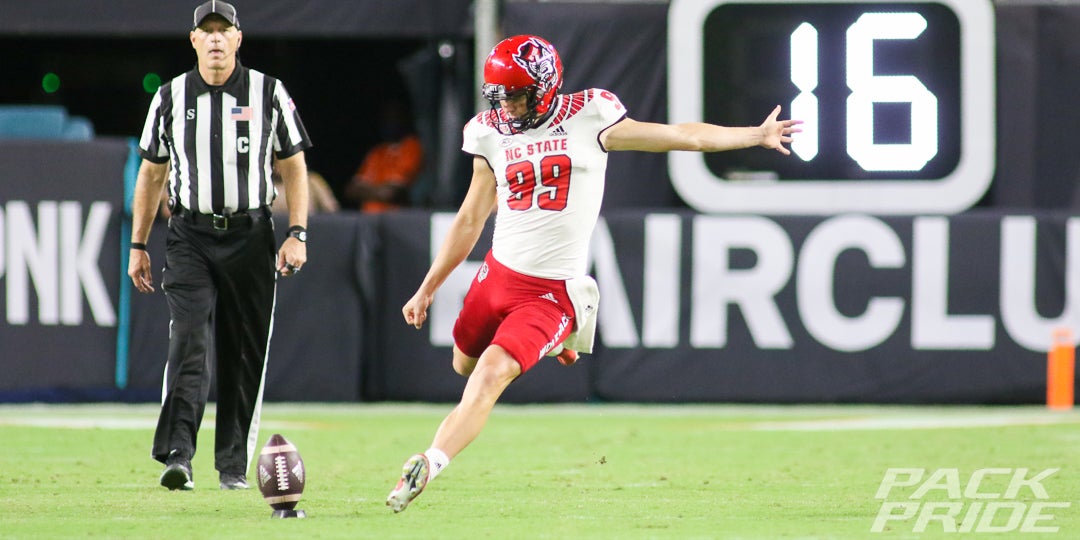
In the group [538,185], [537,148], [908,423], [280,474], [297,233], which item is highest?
[537,148]

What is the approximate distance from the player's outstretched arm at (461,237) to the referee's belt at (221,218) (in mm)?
1013

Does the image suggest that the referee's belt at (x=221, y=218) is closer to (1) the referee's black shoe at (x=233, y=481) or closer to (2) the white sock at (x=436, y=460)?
(1) the referee's black shoe at (x=233, y=481)

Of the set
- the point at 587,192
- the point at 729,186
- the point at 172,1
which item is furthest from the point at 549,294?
the point at 172,1

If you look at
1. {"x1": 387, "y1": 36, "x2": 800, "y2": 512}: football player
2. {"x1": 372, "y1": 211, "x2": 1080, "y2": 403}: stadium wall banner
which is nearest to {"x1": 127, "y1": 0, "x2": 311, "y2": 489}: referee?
{"x1": 387, "y1": 36, "x2": 800, "y2": 512}: football player

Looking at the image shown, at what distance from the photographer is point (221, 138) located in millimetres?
6914

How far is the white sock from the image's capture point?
562cm

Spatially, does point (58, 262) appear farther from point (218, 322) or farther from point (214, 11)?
point (214, 11)

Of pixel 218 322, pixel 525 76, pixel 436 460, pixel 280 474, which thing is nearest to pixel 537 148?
pixel 525 76

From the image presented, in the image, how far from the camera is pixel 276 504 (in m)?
5.85

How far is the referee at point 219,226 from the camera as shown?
687 centimetres

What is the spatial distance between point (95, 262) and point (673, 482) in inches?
216

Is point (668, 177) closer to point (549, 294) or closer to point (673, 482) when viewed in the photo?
point (673, 482)

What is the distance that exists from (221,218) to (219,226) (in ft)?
0.12

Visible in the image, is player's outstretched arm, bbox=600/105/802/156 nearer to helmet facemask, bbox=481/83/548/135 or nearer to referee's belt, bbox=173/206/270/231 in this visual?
helmet facemask, bbox=481/83/548/135
